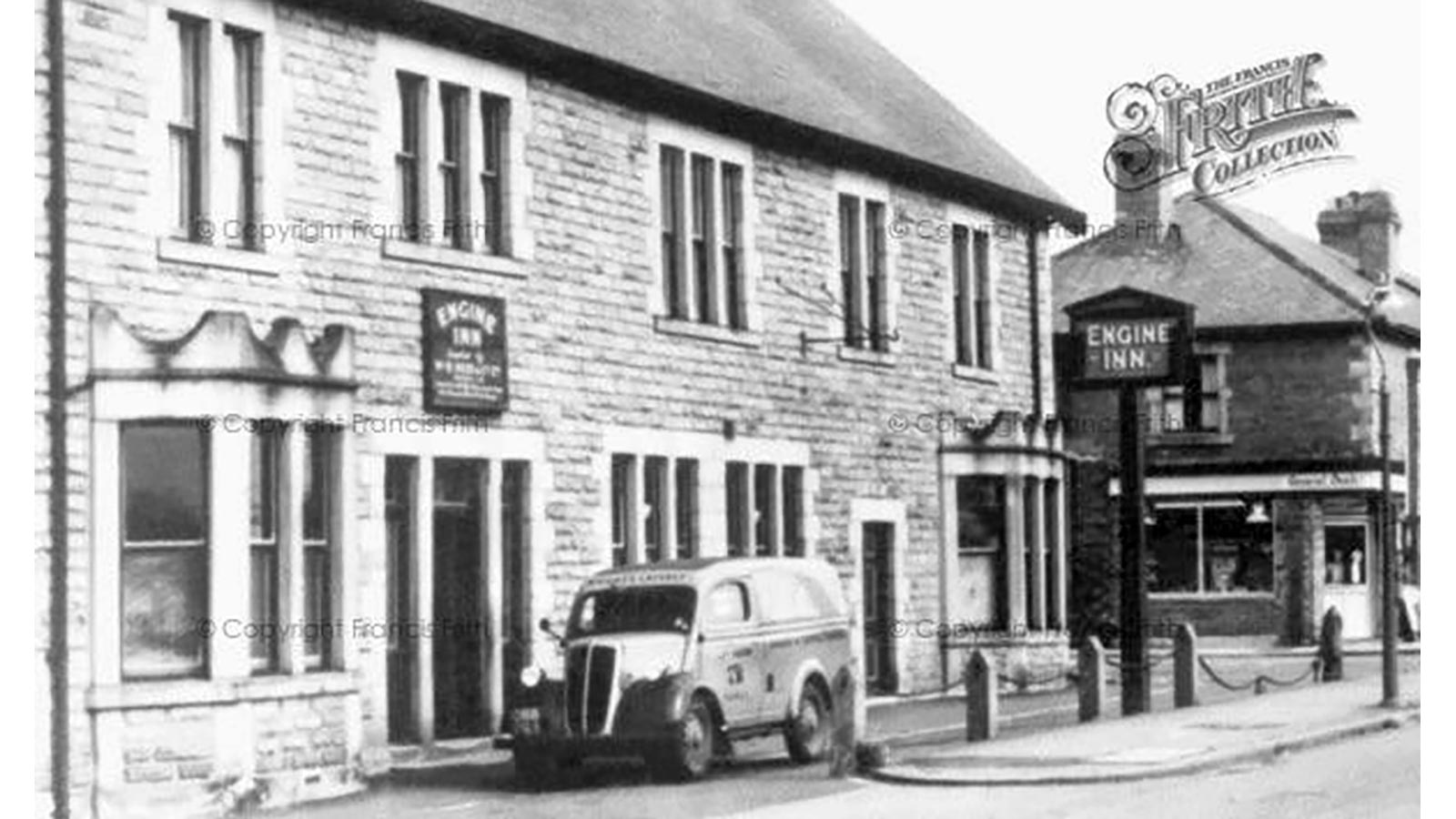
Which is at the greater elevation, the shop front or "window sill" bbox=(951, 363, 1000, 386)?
"window sill" bbox=(951, 363, 1000, 386)

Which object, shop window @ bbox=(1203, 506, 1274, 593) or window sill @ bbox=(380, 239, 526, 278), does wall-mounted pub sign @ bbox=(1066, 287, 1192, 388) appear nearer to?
shop window @ bbox=(1203, 506, 1274, 593)

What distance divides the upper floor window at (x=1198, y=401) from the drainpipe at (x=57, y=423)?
1045 centimetres

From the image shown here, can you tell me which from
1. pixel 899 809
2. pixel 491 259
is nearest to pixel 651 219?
pixel 491 259

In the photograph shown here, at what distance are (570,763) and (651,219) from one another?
190 inches

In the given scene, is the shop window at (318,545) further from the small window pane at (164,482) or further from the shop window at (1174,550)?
the shop window at (1174,550)

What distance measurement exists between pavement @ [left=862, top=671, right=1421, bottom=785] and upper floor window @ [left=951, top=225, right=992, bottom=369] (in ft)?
11.3

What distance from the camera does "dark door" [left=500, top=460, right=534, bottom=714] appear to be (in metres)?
19.8

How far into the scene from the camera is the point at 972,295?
74.3ft

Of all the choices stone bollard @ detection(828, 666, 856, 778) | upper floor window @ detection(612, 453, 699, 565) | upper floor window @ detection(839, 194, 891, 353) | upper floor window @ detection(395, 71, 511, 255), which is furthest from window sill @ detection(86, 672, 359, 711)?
upper floor window @ detection(839, 194, 891, 353)

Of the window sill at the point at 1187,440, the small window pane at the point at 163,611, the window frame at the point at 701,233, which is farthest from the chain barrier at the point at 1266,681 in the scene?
the small window pane at the point at 163,611

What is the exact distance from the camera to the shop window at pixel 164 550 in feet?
53.1

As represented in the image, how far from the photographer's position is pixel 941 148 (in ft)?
72.4

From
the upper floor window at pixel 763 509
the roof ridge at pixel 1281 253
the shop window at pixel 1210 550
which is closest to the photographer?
the roof ridge at pixel 1281 253

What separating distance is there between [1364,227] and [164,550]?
859 centimetres
